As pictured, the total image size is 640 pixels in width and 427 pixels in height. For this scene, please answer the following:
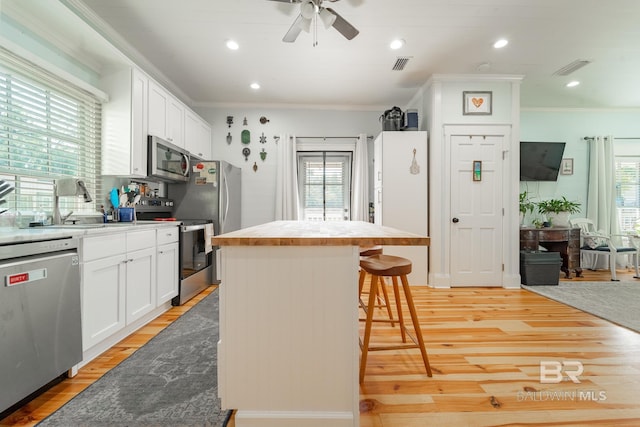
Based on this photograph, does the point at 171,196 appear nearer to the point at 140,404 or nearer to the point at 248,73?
the point at 248,73

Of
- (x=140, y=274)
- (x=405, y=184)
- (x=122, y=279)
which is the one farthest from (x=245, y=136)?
(x=122, y=279)

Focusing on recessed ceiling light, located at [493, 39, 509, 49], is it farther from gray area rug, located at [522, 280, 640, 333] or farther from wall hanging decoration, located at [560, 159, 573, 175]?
wall hanging decoration, located at [560, 159, 573, 175]

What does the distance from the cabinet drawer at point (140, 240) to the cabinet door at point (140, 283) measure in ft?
0.13

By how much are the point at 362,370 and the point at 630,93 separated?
19.4 ft

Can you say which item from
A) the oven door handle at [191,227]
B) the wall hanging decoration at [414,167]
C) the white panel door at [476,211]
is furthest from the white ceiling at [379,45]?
the oven door handle at [191,227]

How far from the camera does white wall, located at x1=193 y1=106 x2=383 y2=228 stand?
15.4ft

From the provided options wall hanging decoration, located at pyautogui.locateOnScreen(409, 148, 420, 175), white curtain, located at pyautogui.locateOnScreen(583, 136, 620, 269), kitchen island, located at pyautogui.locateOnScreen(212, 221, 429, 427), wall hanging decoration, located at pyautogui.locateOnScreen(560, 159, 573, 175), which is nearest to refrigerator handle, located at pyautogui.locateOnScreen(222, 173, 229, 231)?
wall hanging decoration, located at pyautogui.locateOnScreen(409, 148, 420, 175)

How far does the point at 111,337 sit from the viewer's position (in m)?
2.12

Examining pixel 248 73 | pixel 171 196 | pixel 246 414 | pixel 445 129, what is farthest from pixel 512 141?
pixel 171 196

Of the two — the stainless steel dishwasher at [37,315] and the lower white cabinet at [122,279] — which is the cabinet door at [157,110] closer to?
the lower white cabinet at [122,279]

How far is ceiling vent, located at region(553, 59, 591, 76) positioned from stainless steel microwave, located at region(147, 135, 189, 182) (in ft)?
16.1

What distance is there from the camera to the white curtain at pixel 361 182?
4.67m

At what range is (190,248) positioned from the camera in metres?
3.31

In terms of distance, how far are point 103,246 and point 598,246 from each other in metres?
6.45
